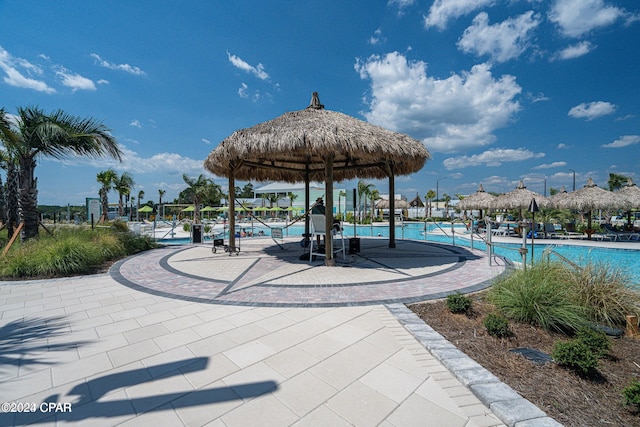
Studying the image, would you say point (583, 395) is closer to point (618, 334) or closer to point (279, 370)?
point (618, 334)

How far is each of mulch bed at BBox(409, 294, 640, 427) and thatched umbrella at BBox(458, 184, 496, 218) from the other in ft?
59.0

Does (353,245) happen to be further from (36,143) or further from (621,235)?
(621,235)

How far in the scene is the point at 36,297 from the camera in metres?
4.58

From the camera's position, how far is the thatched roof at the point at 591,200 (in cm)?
1401

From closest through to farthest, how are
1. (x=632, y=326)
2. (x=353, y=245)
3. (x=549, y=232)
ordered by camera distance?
(x=632, y=326)
(x=353, y=245)
(x=549, y=232)

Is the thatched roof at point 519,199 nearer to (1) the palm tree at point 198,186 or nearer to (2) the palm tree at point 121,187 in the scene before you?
(1) the palm tree at point 198,186

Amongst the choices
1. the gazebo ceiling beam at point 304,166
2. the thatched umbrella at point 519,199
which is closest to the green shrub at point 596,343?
the gazebo ceiling beam at point 304,166

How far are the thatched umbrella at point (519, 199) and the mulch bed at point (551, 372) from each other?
52.0 feet

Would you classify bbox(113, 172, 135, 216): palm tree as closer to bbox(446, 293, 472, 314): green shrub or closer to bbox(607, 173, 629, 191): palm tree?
bbox(446, 293, 472, 314): green shrub

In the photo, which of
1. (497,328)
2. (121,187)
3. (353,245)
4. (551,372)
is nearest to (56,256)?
(353,245)

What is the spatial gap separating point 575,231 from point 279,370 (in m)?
21.3

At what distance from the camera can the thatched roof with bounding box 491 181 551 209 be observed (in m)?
16.3

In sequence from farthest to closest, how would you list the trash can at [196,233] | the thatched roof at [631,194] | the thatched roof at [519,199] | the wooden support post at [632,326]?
the thatched roof at [519,199] < the thatched roof at [631,194] < the trash can at [196,233] < the wooden support post at [632,326]

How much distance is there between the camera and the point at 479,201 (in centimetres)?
1978
